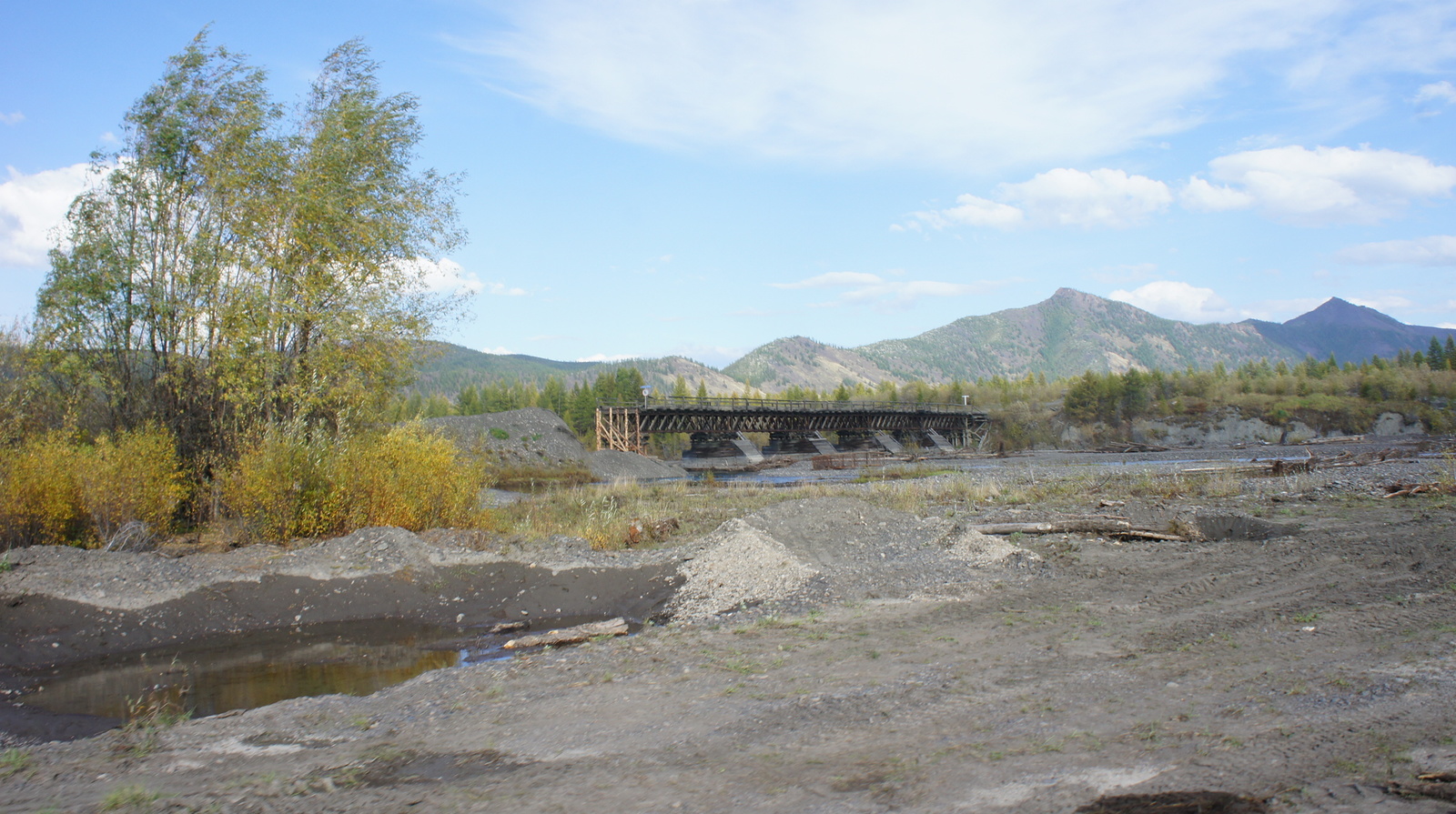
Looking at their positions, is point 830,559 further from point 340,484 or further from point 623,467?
point 623,467

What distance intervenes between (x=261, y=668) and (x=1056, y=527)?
1592 centimetres

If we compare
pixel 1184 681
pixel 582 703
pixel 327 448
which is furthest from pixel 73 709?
pixel 1184 681

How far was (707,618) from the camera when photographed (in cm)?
1201

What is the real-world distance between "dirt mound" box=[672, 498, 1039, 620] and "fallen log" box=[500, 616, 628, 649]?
1.55 meters

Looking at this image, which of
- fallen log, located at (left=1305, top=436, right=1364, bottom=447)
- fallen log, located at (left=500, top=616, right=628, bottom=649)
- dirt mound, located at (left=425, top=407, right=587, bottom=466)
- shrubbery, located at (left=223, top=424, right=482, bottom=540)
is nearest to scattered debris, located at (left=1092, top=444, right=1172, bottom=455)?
fallen log, located at (left=1305, top=436, right=1364, bottom=447)

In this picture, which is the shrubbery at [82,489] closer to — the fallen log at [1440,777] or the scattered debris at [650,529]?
the scattered debris at [650,529]

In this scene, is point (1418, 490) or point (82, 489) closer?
point (82, 489)

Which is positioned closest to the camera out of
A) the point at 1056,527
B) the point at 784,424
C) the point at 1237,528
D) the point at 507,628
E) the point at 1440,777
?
the point at 1440,777

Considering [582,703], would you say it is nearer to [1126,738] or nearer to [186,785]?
[186,785]

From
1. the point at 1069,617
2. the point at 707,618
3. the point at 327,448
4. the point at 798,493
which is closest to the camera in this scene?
the point at 1069,617

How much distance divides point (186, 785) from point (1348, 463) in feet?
146

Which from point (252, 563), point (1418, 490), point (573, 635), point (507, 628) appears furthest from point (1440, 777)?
point (1418, 490)

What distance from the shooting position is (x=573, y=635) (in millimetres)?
10680

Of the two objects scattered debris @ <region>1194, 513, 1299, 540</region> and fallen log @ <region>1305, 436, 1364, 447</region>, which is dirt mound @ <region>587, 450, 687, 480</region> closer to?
scattered debris @ <region>1194, 513, 1299, 540</region>
